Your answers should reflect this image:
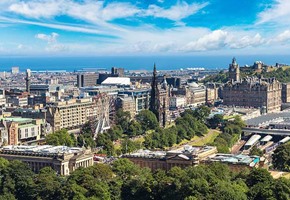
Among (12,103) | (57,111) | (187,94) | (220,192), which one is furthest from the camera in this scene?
(187,94)

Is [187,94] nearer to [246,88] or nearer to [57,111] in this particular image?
[246,88]

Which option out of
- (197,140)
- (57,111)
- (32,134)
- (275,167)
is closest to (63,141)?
(32,134)

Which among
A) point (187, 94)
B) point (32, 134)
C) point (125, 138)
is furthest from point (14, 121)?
point (187, 94)

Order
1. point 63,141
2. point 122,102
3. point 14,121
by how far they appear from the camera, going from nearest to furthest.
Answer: point 63,141
point 14,121
point 122,102

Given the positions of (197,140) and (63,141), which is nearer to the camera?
(63,141)

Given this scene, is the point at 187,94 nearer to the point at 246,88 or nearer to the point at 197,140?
the point at 246,88

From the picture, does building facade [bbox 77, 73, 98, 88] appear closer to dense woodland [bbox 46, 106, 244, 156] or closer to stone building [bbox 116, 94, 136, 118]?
stone building [bbox 116, 94, 136, 118]
